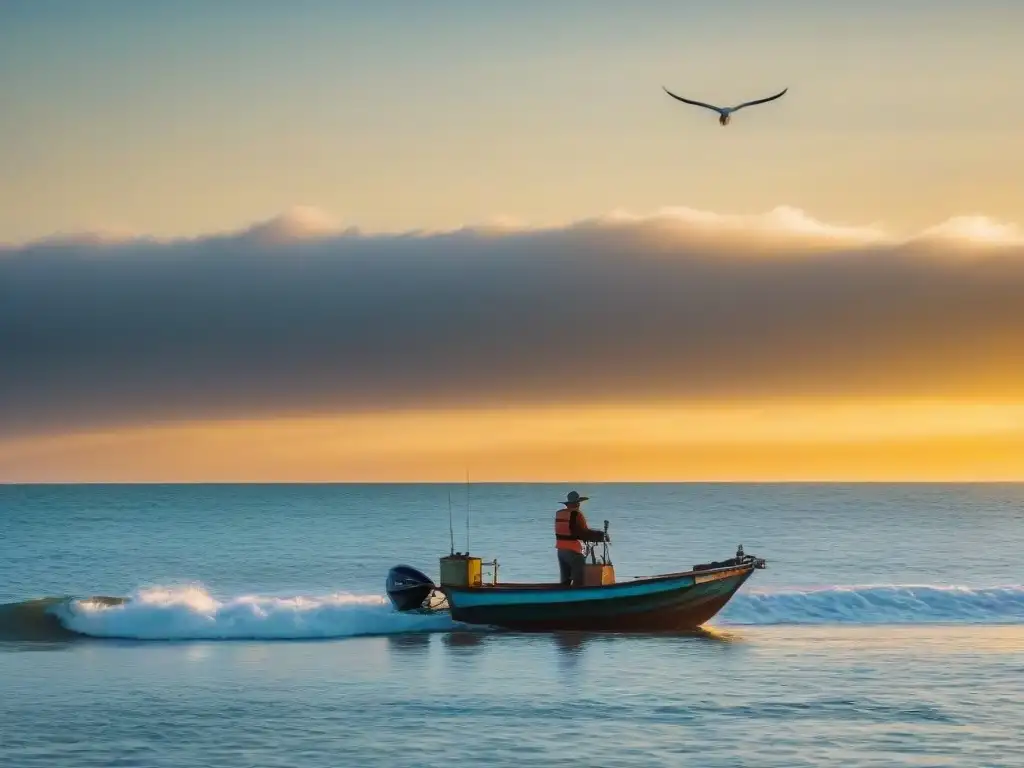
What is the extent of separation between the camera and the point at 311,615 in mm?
31031

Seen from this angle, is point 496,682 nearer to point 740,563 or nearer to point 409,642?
point 409,642

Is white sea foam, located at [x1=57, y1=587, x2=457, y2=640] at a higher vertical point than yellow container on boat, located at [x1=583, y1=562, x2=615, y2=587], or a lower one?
lower

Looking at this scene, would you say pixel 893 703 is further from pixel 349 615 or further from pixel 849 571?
pixel 849 571

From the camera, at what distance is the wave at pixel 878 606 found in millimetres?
34062

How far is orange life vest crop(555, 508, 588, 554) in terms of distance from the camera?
93.3 feet

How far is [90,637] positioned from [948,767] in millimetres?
18668

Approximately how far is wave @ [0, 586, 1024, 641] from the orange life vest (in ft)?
9.89

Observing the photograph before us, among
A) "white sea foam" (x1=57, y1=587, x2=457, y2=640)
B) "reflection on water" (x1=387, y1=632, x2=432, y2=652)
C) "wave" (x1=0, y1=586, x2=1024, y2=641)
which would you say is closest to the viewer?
"reflection on water" (x1=387, y1=632, x2=432, y2=652)

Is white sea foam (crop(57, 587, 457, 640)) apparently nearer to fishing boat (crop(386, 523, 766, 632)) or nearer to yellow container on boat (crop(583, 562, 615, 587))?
fishing boat (crop(386, 523, 766, 632))

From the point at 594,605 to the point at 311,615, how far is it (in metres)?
6.22

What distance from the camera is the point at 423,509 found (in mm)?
128375

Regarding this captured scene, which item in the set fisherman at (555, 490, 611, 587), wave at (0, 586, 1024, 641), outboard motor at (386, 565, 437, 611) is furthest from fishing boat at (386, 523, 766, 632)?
wave at (0, 586, 1024, 641)

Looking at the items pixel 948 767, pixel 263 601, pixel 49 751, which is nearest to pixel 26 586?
pixel 263 601

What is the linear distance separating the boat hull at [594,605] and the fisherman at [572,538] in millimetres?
460
